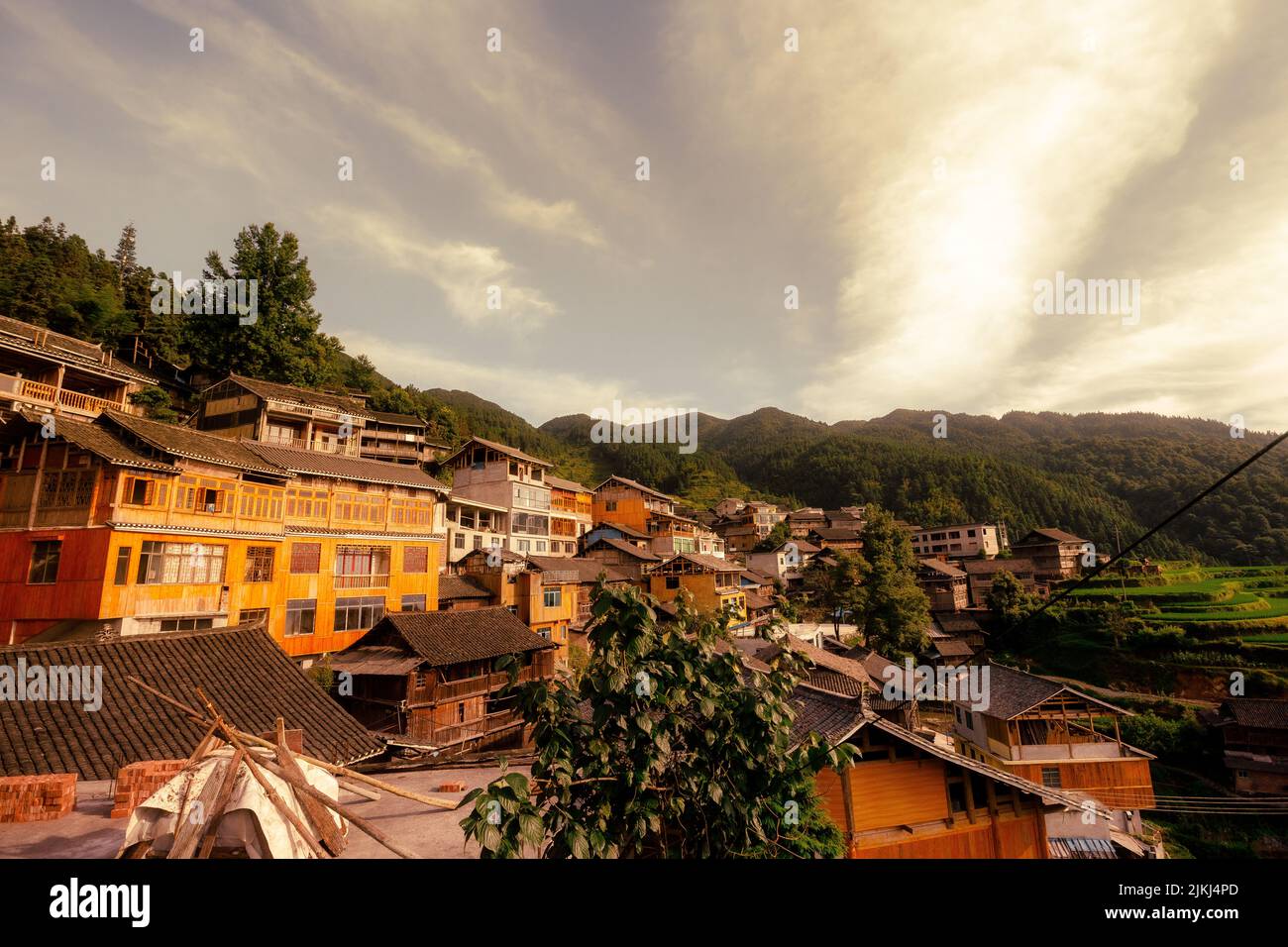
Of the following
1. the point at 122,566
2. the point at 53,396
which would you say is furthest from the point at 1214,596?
the point at 53,396

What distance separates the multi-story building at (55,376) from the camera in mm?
26469

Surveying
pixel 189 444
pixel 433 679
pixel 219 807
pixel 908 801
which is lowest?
pixel 908 801

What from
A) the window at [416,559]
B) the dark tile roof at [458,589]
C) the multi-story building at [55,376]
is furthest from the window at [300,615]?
the multi-story building at [55,376]

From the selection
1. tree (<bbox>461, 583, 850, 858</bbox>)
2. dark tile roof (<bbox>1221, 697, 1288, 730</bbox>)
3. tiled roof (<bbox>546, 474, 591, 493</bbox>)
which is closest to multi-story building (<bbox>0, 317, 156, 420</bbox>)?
tiled roof (<bbox>546, 474, 591, 493</bbox>)

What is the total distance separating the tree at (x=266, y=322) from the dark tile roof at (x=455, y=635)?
92.0ft

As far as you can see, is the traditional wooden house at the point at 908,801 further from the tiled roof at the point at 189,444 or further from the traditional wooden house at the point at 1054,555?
the traditional wooden house at the point at 1054,555

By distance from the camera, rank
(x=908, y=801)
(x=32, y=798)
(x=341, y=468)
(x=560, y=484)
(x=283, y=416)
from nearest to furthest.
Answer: (x=32, y=798)
(x=908, y=801)
(x=341, y=468)
(x=283, y=416)
(x=560, y=484)

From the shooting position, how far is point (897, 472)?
122000mm

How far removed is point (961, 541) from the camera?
9119 centimetres

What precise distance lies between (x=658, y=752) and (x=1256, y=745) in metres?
47.3

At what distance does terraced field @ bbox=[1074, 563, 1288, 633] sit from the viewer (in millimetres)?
46875

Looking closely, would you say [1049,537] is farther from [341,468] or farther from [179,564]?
[179,564]
